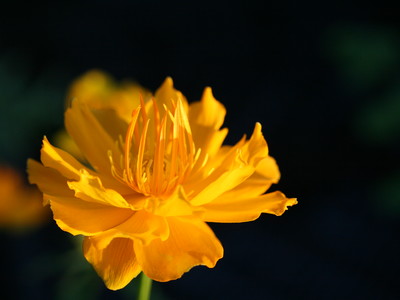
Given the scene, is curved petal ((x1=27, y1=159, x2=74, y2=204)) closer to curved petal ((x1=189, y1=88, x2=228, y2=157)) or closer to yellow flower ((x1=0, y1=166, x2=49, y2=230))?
curved petal ((x1=189, y1=88, x2=228, y2=157))

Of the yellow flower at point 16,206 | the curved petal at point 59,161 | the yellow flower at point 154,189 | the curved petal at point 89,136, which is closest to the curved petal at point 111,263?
the yellow flower at point 154,189

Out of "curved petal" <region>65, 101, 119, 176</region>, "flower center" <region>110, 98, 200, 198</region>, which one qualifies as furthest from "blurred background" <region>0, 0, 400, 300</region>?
"flower center" <region>110, 98, 200, 198</region>

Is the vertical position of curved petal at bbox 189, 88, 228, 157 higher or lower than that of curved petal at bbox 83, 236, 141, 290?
higher

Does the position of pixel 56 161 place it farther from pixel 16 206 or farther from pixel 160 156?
pixel 16 206

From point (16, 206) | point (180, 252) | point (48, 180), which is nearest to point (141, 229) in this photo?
point (180, 252)

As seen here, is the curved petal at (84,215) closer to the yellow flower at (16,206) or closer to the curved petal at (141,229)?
the curved petal at (141,229)

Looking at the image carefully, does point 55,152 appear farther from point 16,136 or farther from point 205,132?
point 16,136
